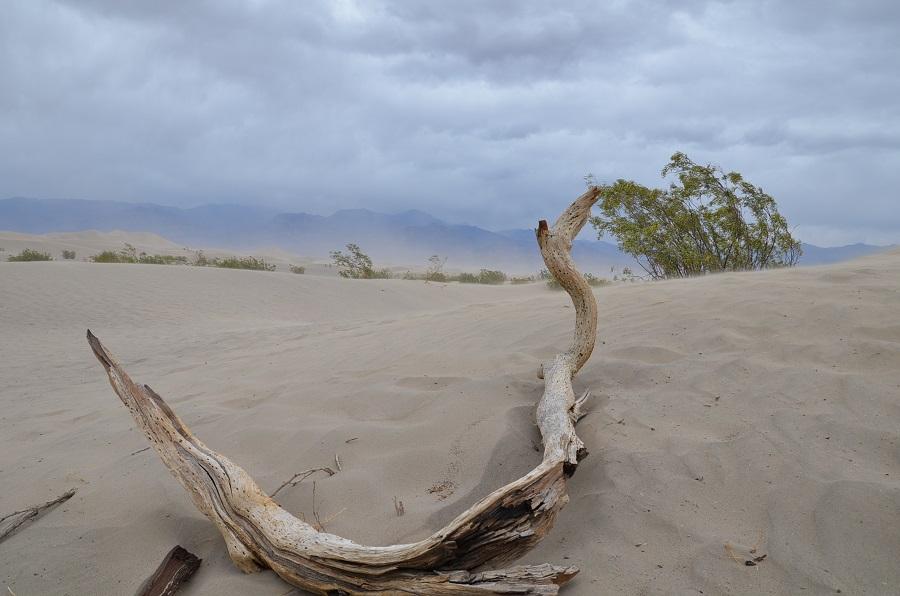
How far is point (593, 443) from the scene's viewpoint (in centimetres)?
286

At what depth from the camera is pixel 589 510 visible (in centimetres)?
232

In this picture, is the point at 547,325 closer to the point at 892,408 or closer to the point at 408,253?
the point at 892,408

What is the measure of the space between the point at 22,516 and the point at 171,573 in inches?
49.3

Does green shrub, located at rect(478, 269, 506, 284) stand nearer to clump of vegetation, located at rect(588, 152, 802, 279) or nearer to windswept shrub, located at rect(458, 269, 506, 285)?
windswept shrub, located at rect(458, 269, 506, 285)

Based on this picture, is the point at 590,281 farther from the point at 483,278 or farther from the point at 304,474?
the point at 483,278

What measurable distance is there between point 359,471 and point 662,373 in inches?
81.3

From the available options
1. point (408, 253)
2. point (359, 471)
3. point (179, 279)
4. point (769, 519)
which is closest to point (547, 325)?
point (359, 471)

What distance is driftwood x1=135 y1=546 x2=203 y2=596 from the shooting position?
2.11 m

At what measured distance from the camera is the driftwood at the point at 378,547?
1.76 m

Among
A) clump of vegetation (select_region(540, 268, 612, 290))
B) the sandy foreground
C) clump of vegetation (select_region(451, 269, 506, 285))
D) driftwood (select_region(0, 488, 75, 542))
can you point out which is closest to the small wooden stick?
the sandy foreground

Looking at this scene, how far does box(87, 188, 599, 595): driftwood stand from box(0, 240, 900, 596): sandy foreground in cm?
16

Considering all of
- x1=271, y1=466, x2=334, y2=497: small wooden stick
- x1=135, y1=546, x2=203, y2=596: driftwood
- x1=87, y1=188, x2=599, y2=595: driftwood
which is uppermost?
x1=87, y1=188, x2=599, y2=595: driftwood

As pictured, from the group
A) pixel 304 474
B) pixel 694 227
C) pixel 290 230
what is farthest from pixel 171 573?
pixel 290 230

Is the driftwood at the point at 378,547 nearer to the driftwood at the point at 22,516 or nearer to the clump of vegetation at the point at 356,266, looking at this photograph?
the driftwood at the point at 22,516
